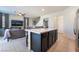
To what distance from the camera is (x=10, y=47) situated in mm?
2088

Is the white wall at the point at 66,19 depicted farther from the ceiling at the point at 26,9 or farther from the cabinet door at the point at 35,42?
the cabinet door at the point at 35,42

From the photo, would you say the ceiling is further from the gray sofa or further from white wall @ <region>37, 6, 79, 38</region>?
the gray sofa

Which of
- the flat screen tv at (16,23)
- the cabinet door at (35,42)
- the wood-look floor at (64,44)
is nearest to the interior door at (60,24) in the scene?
the wood-look floor at (64,44)

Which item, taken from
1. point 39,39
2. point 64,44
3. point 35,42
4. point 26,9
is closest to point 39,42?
point 39,39

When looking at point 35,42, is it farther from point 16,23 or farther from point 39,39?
point 16,23

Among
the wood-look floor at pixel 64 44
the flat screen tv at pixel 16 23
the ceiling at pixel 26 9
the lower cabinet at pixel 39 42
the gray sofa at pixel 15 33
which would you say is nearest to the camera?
the ceiling at pixel 26 9

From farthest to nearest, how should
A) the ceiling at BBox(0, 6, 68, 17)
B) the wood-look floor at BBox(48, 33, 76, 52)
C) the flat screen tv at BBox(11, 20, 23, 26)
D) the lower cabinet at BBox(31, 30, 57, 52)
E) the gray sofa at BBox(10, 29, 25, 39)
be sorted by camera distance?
the lower cabinet at BBox(31, 30, 57, 52), the wood-look floor at BBox(48, 33, 76, 52), the gray sofa at BBox(10, 29, 25, 39), the flat screen tv at BBox(11, 20, 23, 26), the ceiling at BBox(0, 6, 68, 17)

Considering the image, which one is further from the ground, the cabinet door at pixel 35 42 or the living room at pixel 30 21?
the living room at pixel 30 21

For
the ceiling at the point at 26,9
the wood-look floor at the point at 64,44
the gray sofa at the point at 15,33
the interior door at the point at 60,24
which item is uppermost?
the ceiling at the point at 26,9

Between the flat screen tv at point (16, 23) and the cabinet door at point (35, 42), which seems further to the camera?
the cabinet door at point (35, 42)

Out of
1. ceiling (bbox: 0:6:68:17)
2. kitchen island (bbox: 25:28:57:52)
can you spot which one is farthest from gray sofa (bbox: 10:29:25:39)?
ceiling (bbox: 0:6:68:17)

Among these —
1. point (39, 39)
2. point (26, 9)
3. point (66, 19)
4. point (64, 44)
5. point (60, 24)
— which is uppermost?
point (26, 9)
